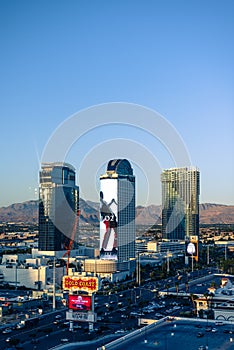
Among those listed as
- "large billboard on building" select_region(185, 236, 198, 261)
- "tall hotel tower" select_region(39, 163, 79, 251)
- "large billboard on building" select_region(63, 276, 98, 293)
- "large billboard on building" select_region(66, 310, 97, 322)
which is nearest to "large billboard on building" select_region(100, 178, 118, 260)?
"large billboard on building" select_region(185, 236, 198, 261)

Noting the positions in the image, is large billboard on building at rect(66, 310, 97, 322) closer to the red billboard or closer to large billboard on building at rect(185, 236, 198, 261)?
the red billboard

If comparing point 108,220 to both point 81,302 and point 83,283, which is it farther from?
point 81,302

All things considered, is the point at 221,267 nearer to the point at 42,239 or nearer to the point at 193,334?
the point at 42,239

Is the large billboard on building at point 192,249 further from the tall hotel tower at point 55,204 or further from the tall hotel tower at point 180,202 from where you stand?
the tall hotel tower at point 180,202

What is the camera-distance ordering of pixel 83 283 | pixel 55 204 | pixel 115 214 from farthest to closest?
pixel 55 204 → pixel 115 214 → pixel 83 283

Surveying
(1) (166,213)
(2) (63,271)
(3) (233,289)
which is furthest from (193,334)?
(1) (166,213)

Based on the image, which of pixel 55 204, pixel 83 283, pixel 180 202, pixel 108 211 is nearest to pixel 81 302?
pixel 83 283

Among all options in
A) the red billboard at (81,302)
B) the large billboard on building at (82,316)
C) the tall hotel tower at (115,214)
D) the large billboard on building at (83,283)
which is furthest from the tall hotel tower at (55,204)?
the red billboard at (81,302)
